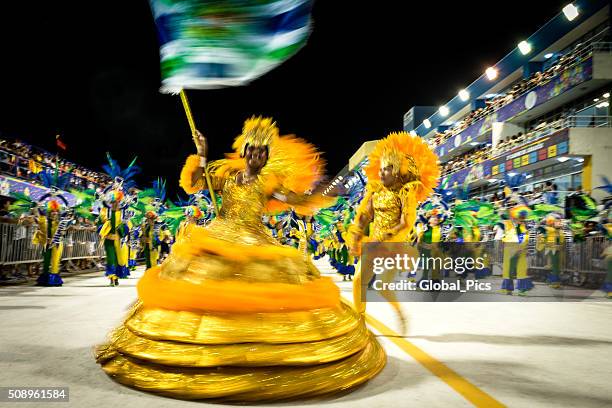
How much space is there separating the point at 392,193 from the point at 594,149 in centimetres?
2008

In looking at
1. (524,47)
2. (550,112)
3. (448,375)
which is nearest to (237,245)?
(448,375)

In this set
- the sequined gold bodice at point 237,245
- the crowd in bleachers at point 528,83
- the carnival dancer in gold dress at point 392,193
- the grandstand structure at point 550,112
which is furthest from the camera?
the crowd in bleachers at point 528,83

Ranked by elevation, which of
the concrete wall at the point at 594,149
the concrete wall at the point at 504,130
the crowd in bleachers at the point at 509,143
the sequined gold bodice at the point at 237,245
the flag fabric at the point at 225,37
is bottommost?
the sequined gold bodice at the point at 237,245

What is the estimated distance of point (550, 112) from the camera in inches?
1133

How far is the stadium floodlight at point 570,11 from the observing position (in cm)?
2472

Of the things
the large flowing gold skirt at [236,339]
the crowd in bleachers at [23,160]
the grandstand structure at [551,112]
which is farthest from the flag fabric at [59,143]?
the large flowing gold skirt at [236,339]

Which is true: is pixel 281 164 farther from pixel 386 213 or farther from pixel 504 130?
pixel 504 130

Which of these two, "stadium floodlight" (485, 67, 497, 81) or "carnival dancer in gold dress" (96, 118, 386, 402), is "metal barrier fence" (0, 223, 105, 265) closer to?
"carnival dancer in gold dress" (96, 118, 386, 402)

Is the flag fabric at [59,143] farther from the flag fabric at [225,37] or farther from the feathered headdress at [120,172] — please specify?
the flag fabric at [225,37]

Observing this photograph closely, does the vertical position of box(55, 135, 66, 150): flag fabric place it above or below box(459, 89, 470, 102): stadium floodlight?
below

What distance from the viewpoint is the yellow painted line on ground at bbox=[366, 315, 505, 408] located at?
128 inches

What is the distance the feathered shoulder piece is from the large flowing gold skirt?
2.44 m

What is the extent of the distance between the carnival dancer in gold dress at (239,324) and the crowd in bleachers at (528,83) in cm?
2316

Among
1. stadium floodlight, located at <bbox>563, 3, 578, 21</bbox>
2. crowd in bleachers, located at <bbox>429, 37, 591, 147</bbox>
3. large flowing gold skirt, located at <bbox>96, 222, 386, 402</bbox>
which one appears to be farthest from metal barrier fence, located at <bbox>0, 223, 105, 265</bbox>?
stadium floodlight, located at <bbox>563, 3, 578, 21</bbox>
